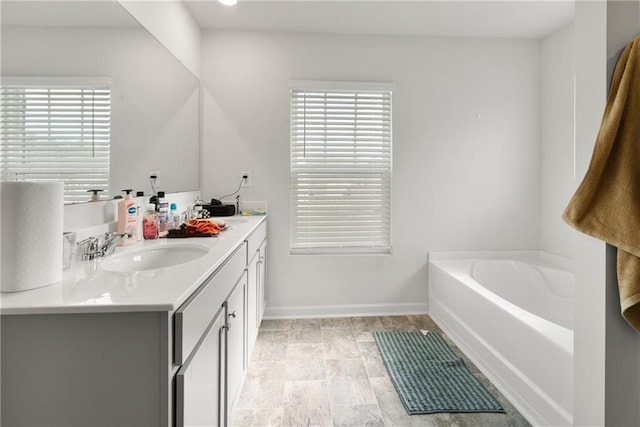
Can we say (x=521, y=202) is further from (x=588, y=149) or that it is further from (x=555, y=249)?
(x=588, y=149)

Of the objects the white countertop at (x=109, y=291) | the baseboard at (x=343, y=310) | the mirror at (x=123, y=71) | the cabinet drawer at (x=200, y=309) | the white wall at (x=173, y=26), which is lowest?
the baseboard at (x=343, y=310)

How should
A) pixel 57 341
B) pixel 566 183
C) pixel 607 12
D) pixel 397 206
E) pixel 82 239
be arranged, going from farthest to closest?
pixel 397 206, pixel 566 183, pixel 82 239, pixel 607 12, pixel 57 341

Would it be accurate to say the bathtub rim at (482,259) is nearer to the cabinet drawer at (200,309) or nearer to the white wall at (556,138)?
the white wall at (556,138)

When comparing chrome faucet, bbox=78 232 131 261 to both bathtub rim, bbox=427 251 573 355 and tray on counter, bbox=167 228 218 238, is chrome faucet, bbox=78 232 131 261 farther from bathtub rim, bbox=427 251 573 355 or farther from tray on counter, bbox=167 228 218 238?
bathtub rim, bbox=427 251 573 355

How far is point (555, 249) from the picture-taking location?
2.92 meters

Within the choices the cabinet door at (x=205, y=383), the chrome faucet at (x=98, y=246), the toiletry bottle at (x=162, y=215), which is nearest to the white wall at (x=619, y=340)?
the cabinet door at (x=205, y=383)

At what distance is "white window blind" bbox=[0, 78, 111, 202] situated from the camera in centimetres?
102

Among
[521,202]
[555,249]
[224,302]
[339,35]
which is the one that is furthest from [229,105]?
[555,249]

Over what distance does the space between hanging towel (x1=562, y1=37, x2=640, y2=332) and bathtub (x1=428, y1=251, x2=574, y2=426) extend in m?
0.65

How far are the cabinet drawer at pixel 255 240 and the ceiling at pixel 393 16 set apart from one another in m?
1.68

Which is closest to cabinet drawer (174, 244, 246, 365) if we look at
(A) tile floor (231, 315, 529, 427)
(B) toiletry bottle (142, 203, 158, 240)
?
(B) toiletry bottle (142, 203, 158, 240)

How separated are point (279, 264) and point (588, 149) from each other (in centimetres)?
229

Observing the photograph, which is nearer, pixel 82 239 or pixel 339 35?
pixel 82 239

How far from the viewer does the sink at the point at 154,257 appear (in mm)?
1291
